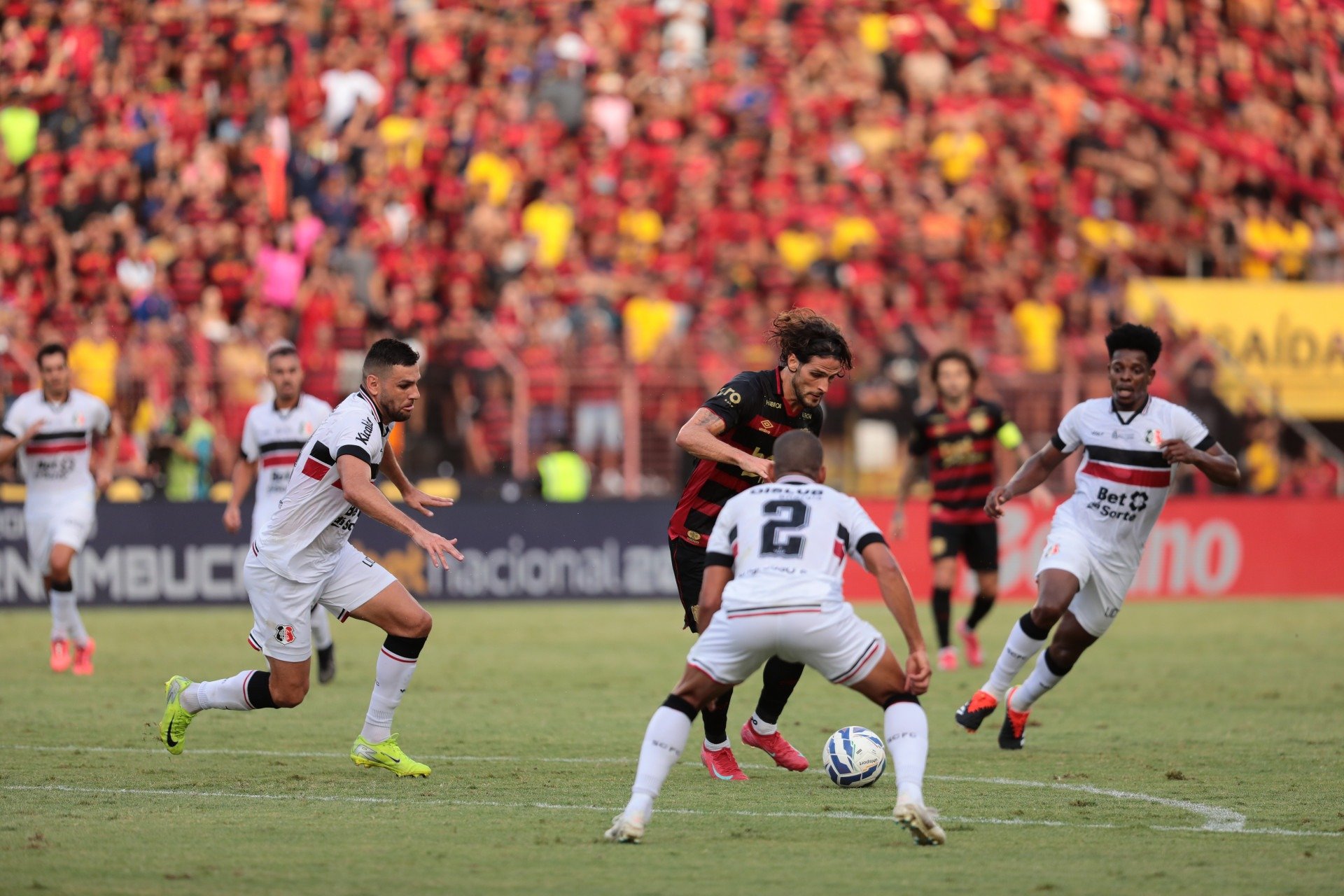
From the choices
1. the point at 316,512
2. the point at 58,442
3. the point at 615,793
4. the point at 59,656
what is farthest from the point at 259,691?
the point at 58,442

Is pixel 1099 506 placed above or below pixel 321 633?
above

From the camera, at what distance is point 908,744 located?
7172 millimetres

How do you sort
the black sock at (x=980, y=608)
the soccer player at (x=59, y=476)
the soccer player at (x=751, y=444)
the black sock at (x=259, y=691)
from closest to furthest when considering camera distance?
1. the soccer player at (x=751, y=444)
2. the black sock at (x=259, y=691)
3. the soccer player at (x=59, y=476)
4. the black sock at (x=980, y=608)

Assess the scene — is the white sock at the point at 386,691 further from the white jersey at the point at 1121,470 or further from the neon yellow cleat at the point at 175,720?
the white jersey at the point at 1121,470

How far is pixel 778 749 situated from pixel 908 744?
91.9 inches

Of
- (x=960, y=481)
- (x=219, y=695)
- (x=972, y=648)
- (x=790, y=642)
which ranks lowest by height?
(x=972, y=648)

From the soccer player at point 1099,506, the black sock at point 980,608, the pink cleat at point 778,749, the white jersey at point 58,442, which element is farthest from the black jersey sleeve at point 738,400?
the white jersey at point 58,442

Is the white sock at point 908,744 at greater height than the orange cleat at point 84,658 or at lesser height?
greater

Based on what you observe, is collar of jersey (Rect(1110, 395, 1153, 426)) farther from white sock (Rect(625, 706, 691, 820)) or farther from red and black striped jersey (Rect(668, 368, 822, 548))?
white sock (Rect(625, 706, 691, 820))

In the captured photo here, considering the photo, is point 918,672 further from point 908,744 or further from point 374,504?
point 374,504

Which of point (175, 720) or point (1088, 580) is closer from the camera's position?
point (175, 720)

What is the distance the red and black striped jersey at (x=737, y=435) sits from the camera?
906 cm

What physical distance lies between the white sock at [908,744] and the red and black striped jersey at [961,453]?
7.99m

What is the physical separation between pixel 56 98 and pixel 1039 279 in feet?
45.0
